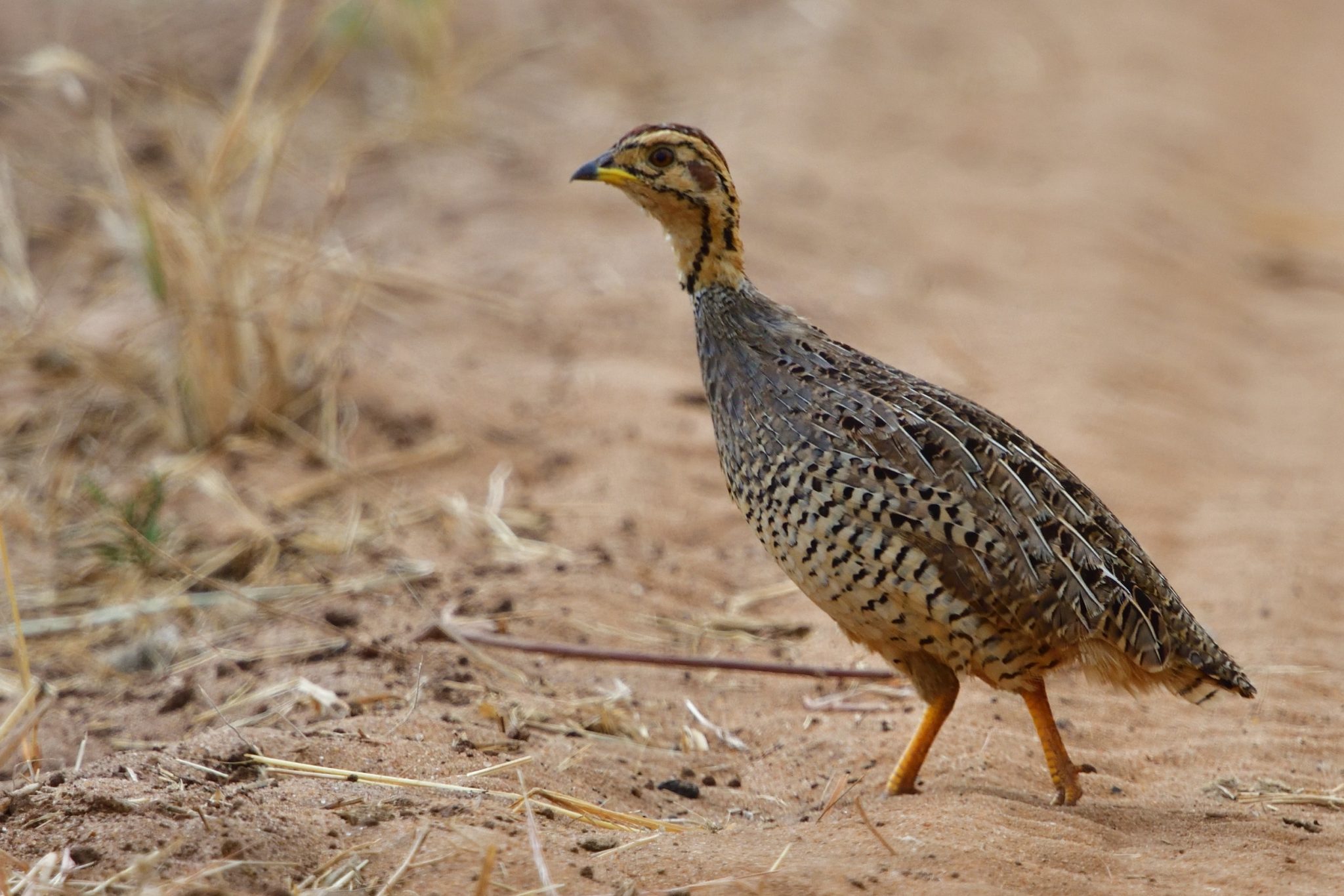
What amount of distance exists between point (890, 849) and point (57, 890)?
189 cm

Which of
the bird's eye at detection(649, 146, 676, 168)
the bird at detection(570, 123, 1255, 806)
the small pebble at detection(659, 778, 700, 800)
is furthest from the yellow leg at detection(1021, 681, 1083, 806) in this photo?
the bird's eye at detection(649, 146, 676, 168)

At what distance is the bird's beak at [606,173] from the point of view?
181 inches

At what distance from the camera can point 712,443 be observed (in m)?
7.42

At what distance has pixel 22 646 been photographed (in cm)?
394

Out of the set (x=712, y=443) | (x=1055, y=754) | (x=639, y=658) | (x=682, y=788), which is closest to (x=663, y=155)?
(x=639, y=658)

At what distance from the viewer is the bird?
152 inches

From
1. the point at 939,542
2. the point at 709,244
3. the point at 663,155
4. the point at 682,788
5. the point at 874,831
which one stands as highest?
the point at 663,155

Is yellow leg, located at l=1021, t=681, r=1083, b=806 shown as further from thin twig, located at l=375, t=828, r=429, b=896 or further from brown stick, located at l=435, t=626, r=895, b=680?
thin twig, located at l=375, t=828, r=429, b=896

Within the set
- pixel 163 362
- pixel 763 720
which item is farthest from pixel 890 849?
pixel 163 362

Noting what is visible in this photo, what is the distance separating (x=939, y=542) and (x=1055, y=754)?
0.79 m

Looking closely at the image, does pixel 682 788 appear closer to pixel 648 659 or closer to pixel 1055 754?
pixel 648 659

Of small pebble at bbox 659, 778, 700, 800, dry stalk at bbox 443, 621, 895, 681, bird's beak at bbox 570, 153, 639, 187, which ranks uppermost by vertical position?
bird's beak at bbox 570, 153, 639, 187

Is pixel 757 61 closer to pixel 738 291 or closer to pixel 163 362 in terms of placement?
pixel 163 362

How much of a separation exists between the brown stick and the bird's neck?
4.37 ft
